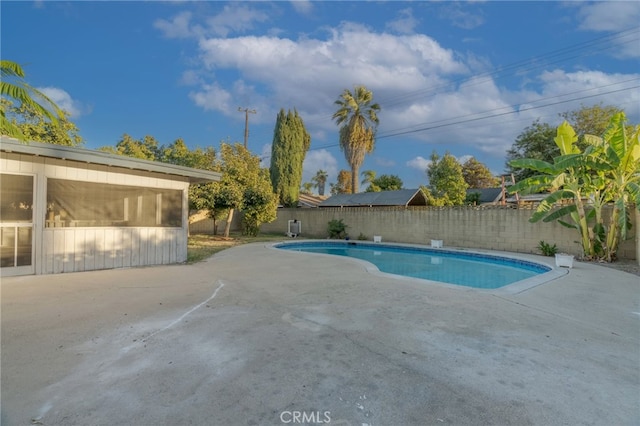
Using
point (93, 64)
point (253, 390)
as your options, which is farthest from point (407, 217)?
point (93, 64)

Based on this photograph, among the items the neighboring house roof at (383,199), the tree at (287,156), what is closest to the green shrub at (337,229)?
the neighboring house roof at (383,199)

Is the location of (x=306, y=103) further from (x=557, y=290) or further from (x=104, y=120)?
(x=557, y=290)

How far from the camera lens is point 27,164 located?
20.8ft

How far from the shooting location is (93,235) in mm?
7273

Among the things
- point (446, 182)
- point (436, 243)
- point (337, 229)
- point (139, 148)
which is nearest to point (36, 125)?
point (139, 148)

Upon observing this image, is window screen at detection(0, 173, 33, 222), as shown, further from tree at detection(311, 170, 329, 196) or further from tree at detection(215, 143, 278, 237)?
tree at detection(311, 170, 329, 196)

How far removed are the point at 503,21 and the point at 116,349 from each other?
52.7 feet

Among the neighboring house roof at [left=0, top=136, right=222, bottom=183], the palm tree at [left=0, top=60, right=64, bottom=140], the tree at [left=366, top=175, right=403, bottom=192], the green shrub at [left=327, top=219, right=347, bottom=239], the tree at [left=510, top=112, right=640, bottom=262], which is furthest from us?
the tree at [left=366, top=175, right=403, bottom=192]

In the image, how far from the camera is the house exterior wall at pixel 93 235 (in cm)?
647

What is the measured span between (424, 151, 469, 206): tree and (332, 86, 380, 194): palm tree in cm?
589

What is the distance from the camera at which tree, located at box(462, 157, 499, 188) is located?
36812mm

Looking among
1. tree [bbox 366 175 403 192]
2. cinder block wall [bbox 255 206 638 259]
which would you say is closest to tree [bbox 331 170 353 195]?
tree [bbox 366 175 403 192]

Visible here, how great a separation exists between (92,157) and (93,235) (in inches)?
72.5

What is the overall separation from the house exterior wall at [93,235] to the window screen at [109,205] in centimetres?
12
